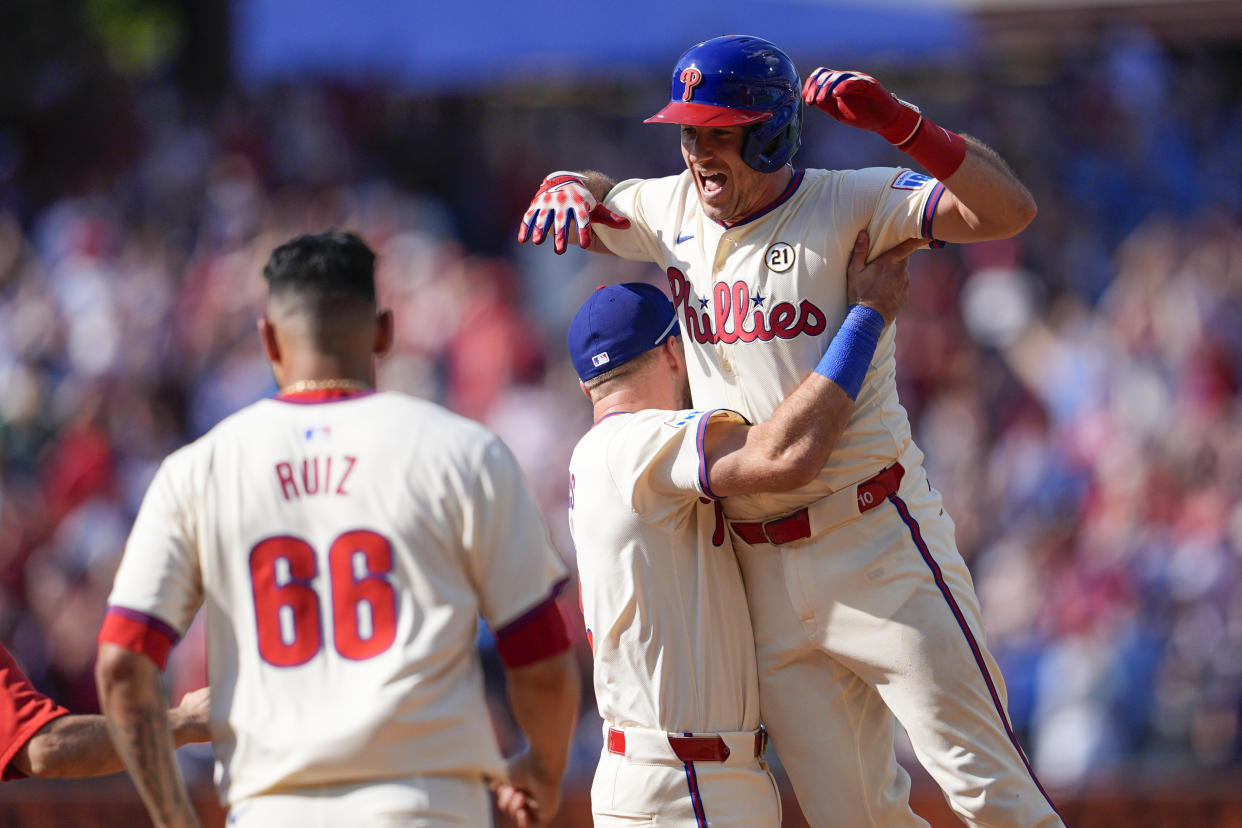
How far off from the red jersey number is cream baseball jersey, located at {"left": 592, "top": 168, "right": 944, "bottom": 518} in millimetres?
1371

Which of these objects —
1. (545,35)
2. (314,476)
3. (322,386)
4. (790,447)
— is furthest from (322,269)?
(545,35)

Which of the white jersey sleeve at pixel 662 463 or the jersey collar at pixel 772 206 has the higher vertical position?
the jersey collar at pixel 772 206

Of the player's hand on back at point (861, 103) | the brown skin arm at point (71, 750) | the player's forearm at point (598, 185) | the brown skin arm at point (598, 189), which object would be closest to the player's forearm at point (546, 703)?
the brown skin arm at point (71, 750)

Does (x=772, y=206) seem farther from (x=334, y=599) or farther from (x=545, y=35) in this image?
(x=545, y=35)

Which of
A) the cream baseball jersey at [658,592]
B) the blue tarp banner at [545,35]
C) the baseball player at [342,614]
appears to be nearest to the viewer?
the baseball player at [342,614]

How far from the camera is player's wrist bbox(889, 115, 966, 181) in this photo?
3.97 m

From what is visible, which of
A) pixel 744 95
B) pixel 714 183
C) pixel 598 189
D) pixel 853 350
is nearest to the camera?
pixel 853 350

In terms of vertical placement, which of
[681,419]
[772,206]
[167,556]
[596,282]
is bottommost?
[167,556]

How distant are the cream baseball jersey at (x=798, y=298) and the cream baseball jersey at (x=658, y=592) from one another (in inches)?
7.4

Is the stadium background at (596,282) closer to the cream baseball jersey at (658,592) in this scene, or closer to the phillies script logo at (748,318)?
the cream baseball jersey at (658,592)

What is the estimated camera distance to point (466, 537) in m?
3.36

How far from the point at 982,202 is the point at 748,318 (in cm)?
→ 73

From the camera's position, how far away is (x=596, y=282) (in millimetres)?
11234

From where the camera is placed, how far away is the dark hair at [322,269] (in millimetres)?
3512
